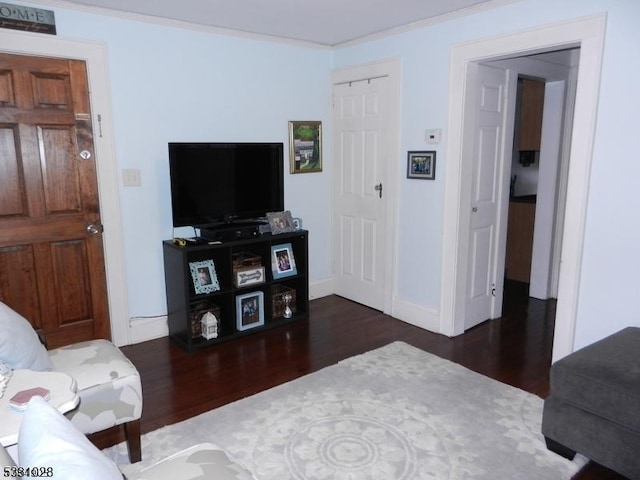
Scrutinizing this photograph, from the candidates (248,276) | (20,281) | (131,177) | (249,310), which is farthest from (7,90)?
(249,310)

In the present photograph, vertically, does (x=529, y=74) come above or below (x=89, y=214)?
above

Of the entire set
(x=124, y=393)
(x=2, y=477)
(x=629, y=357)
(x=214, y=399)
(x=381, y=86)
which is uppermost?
(x=381, y=86)

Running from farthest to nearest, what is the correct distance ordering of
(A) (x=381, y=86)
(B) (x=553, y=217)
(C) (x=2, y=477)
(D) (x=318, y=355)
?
(B) (x=553, y=217) < (A) (x=381, y=86) < (D) (x=318, y=355) < (C) (x=2, y=477)

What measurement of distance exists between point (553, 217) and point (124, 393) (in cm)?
402

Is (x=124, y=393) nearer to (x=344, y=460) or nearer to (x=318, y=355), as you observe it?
(x=344, y=460)

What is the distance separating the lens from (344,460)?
2223mm

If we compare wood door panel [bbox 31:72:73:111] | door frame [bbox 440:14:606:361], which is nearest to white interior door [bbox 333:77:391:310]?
door frame [bbox 440:14:606:361]

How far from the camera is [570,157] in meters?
2.88

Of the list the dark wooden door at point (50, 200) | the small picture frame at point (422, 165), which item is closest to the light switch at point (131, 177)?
the dark wooden door at point (50, 200)

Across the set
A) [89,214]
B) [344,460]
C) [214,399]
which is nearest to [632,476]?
[344,460]

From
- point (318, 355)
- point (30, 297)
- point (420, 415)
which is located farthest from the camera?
point (318, 355)

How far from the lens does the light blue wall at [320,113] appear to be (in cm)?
259

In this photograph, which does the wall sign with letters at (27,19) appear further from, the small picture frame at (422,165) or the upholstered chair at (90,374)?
the small picture frame at (422,165)

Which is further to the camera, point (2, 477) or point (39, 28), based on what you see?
point (39, 28)
